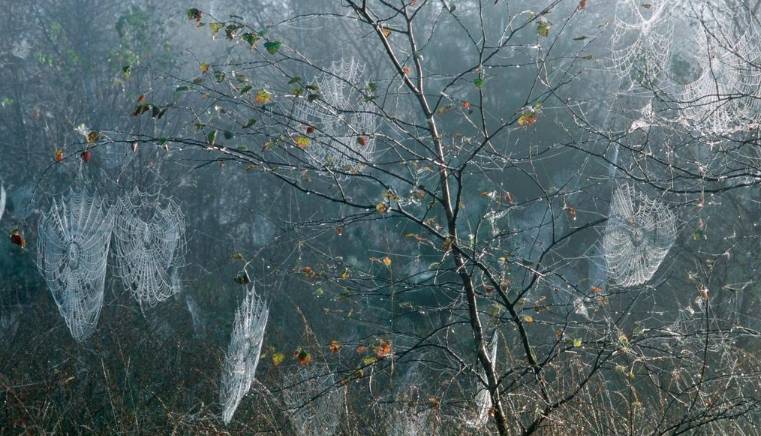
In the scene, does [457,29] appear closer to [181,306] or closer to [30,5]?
[181,306]

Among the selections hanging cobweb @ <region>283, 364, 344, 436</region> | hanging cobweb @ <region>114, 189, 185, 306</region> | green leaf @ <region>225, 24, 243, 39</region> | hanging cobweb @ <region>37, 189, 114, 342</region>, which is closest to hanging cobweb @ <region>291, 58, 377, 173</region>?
green leaf @ <region>225, 24, 243, 39</region>

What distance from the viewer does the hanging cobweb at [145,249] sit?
1037 centimetres

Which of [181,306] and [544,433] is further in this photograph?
[181,306]

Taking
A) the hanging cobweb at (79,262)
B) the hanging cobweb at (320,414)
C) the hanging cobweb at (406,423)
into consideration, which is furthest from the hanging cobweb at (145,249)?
the hanging cobweb at (406,423)

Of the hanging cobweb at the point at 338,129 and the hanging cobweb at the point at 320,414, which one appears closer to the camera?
the hanging cobweb at the point at 338,129

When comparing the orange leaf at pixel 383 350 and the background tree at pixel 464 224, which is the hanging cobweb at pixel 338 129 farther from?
the orange leaf at pixel 383 350

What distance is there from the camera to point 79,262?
32.2ft

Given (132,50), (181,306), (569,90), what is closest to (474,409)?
(181,306)

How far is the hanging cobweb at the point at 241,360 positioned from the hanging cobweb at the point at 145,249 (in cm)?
251

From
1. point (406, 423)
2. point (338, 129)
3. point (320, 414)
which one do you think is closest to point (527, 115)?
point (406, 423)

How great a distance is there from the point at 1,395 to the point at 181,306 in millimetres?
4423

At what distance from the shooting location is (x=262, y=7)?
16.2 m

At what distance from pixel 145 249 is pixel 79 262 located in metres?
0.89

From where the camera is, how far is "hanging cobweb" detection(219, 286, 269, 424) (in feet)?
22.3
